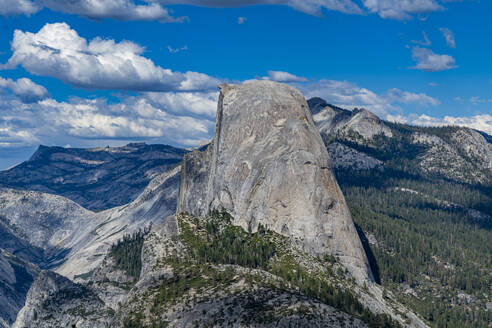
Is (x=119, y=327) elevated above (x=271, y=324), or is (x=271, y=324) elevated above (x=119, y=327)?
(x=271, y=324)

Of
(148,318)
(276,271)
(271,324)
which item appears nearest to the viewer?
(271,324)

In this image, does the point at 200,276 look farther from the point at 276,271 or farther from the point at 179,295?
the point at 276,271

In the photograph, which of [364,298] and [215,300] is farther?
[364,298]

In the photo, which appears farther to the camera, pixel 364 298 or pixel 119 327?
pixel 364 298

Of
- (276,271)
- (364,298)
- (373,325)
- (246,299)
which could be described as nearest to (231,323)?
(246,299)

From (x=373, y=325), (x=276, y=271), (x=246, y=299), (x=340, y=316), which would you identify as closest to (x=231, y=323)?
(x=246, y=299)

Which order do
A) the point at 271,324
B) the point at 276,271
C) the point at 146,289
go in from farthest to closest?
the point at 276,271 → the point at 146,289 → the point at 271,324

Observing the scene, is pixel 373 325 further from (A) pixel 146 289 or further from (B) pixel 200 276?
(A) pixel 146 289

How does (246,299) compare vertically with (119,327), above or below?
above

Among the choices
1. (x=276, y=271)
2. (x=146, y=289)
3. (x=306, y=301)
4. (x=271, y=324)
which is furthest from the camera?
(x=276, y=271)
